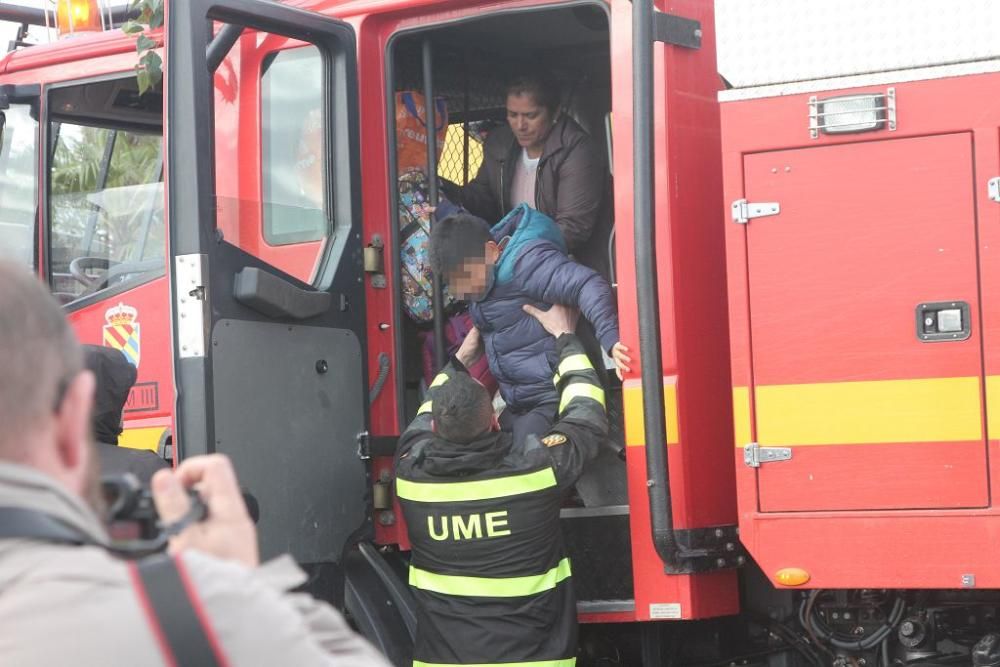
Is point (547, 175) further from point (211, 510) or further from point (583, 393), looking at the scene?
point (211, 510)

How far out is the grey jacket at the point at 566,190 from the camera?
5117mm

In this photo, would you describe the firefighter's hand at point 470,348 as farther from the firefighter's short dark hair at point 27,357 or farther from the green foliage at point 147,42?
the firefighter's short dark hair at point 27,357

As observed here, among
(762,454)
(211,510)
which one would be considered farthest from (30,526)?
(762,454)

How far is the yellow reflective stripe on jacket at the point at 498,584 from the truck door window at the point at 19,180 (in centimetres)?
203

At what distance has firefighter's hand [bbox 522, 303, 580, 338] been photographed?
178 inches

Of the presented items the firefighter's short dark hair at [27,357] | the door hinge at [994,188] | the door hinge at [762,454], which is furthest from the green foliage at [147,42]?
the firefighter's short dark hair at [27,357]

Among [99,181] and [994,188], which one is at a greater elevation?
[99,181]

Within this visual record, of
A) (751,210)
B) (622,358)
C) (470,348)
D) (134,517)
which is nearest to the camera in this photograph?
(134,517)

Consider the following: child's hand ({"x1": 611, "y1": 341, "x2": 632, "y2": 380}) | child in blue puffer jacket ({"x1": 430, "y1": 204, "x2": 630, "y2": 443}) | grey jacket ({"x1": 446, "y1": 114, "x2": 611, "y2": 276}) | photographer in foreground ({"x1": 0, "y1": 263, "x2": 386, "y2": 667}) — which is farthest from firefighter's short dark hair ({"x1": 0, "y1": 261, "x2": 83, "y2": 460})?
grey jacket ({"x1": 446, "y1": 114, "x2": 611, "y2": 276})

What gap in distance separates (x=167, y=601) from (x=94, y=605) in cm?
6

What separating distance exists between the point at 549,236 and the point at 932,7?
1.51 metres

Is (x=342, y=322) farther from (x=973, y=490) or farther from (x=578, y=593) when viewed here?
(x=973, y=490)

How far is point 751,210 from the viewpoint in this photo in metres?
3.84

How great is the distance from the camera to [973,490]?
3576 mm
